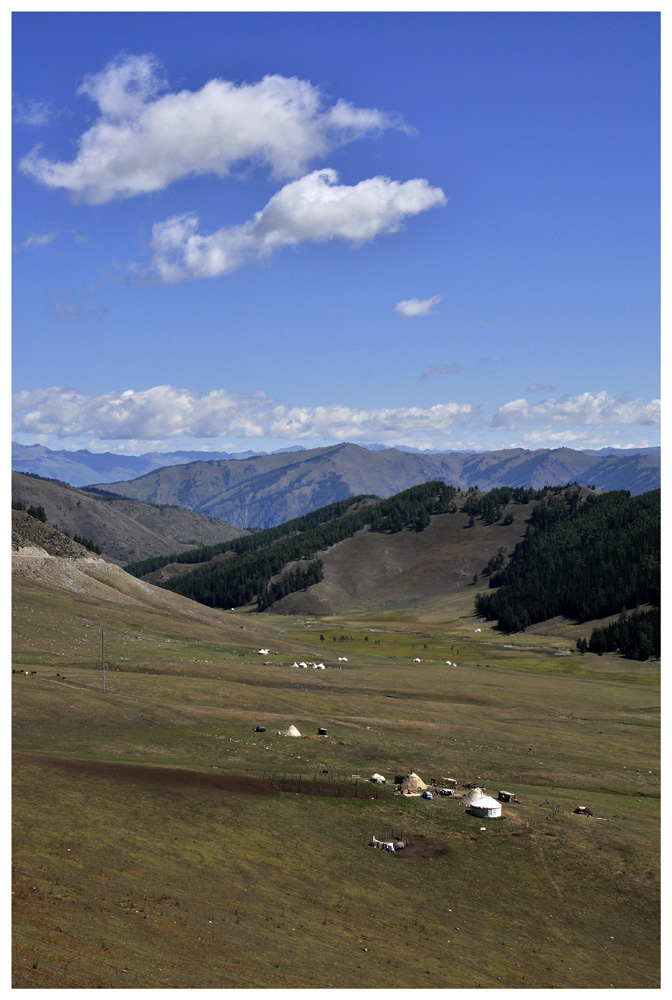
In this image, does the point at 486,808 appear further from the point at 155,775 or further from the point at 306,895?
the point at 155,775

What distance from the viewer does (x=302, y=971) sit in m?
32.0

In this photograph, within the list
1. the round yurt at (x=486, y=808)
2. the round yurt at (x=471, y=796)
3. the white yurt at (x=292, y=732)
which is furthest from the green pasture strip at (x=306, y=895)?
the white yurt at (x=292, y=732)

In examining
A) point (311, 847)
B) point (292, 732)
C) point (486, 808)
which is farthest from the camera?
point (292, 732)

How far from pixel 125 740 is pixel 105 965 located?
38.1 meters

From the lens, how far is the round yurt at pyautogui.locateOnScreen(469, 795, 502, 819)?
55.7 m

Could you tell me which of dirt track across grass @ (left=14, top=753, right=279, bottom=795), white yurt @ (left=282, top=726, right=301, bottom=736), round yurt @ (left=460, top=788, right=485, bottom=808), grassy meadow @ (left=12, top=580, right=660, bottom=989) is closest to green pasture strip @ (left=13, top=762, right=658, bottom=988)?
grassy meadow @ (left=12, top=580, right=660, bottom=989)

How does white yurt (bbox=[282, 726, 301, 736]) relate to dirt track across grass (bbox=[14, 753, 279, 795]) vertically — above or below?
below

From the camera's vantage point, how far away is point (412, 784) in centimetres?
6003

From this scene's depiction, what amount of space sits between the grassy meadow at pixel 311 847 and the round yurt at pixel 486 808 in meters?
1.12

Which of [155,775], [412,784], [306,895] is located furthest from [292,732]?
[306,895]

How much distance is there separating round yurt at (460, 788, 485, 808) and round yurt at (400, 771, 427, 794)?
3.71m

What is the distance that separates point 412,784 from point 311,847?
14.1 meters

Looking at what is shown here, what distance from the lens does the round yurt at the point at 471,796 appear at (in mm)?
56688

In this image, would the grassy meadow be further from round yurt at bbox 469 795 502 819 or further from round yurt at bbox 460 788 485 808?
round yurt at bbox 460 788 485 808
